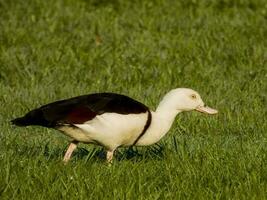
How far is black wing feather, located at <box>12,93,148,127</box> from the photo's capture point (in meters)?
6.64

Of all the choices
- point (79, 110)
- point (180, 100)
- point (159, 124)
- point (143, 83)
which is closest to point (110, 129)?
point (79, 110)

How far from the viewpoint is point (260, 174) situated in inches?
257

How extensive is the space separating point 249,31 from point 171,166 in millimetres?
6655

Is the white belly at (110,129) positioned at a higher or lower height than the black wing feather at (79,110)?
lower

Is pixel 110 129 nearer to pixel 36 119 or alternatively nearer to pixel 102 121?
pixel 102 121

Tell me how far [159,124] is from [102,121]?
0.55 meters

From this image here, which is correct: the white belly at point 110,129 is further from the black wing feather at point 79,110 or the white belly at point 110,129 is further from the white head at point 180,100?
the white head at point 180,100

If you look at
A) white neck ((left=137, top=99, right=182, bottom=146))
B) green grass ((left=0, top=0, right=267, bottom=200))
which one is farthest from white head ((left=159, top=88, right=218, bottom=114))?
green grass ((left=0, top=0, right=267, bottom=200))

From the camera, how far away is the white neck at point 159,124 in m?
7.01

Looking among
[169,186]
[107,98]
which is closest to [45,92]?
[107,98]

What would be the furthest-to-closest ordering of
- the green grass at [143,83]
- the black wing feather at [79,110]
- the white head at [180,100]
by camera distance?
1. the white head at [180,100]
2. the black wing feather at [79,110]
3. the green grass at [143,83]

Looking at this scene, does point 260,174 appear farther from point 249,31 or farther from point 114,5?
point 114,5

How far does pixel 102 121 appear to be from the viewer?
22.0 ft

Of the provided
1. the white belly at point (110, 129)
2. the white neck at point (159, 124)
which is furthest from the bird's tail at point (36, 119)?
the white neck at point (159, 124)
